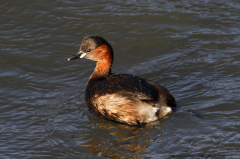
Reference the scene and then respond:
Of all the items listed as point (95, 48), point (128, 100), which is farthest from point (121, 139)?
point (95, 48)

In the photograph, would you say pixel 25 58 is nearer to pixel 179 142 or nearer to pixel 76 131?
pixel 76 131

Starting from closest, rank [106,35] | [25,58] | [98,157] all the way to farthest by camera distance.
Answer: [98,157] → [25,58] → [106,35]

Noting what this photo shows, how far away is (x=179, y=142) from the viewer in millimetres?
4738

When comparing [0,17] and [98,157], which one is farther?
[0,17]

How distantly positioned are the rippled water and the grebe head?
65cm

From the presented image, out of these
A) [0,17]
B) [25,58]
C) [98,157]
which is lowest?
[98,157]

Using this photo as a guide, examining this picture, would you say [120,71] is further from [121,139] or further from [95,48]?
[121,139]

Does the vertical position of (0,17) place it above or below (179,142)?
above

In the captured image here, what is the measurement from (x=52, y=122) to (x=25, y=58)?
241cm

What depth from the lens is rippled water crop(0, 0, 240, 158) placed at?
4801 millimetres

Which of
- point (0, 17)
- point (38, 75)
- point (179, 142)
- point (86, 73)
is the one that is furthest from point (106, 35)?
point (179, 142)

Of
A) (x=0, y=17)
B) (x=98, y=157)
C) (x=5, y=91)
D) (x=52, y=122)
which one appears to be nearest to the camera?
(x=98, y=157)

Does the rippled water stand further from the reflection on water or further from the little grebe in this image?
the little grebe

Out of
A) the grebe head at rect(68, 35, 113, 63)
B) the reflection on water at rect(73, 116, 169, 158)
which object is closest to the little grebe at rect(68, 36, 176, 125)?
the reflection on water at rect(73, 116, 169, 158)
